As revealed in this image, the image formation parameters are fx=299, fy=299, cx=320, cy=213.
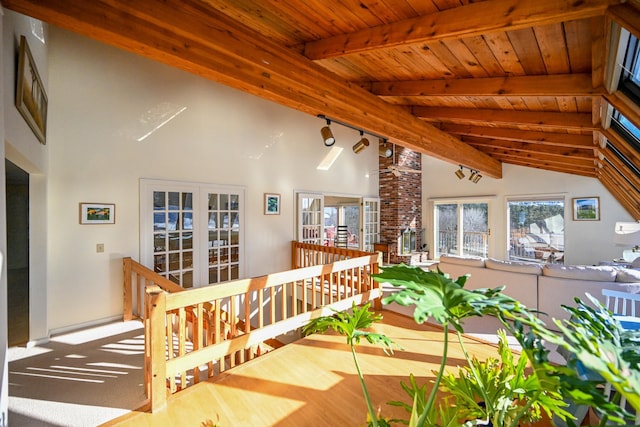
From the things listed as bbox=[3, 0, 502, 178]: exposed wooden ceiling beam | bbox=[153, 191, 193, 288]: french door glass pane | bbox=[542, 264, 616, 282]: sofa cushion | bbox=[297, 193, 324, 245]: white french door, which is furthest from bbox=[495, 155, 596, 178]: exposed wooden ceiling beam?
bbox=[153, 191, 193, 288]: french door glass pane

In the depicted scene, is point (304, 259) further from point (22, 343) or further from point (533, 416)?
point (533, 416)

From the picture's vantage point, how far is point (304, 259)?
5.78 m

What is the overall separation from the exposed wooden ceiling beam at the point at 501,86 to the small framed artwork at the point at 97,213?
3746 mm

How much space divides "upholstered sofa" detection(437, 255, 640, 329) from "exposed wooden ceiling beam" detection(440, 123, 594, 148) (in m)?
1.59

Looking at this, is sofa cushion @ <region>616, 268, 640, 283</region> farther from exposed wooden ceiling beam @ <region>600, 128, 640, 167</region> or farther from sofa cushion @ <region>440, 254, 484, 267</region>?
exposed wooden ceiling beam @ <region>600, 128, 640, 167</region>

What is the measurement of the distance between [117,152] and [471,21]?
13.6 feet

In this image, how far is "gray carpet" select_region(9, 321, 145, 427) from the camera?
2223 millimetres

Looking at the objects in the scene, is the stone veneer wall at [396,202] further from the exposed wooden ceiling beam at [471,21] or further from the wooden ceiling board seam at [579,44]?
the exposed wooden ceiling beam at [471,21]

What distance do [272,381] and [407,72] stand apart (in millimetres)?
3044

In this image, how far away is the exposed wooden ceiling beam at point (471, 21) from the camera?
1.48 m

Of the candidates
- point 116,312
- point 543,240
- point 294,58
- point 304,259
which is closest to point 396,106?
point 294,58

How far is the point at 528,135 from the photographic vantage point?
4.31 metres

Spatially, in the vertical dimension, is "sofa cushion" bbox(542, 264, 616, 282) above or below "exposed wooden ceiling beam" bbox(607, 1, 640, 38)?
below

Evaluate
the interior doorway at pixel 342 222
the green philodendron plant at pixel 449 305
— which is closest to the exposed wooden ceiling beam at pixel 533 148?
the interior doorway at pixel 342 222
